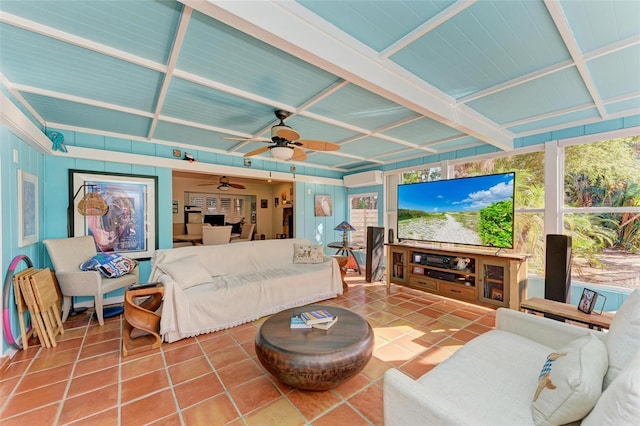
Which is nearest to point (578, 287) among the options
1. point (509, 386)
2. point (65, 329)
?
point (509, 386)

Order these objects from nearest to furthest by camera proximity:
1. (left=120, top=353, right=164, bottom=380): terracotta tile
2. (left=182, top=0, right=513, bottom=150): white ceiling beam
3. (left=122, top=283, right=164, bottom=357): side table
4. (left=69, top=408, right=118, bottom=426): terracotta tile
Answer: (left=182, top=0, right=513, bottom=150): white ceiling beam, (left=69, top=408, right=118, bottom=426): terracotta tile, (left=120, top=353, right=164, bottom=380): terracotta tile, (left=122, top=283, right=164, bottom=357): side table

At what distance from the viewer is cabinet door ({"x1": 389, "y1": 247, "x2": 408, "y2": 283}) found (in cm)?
436

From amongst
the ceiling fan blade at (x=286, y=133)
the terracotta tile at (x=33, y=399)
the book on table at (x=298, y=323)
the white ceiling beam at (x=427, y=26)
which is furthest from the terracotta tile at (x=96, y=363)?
the white ceiling beam at (x=427, y=26)

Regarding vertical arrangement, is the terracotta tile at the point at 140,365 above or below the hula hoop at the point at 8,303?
below

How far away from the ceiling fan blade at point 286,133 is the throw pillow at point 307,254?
2045 millimetres

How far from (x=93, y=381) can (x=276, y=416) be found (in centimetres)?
155

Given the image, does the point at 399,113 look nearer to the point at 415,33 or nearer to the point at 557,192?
the point at 415,33

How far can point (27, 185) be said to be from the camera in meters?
2.81

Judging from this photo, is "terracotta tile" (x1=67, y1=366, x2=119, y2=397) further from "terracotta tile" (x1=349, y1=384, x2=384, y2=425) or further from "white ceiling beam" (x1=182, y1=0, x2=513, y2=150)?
"white ceiling beam" (x1=182, y1=0, x2=513, y2=150)

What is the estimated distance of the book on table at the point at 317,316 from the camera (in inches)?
82.8

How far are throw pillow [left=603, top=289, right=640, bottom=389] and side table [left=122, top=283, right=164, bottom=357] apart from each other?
3.28m

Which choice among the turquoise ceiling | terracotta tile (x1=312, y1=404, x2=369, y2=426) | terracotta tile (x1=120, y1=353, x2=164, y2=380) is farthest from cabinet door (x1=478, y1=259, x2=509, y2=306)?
terracotta tile (x1=120, y1=353, x2=164, y2=380)

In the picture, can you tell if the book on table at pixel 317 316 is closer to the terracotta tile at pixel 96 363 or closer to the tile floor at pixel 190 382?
the tile floor at pixel 190 382

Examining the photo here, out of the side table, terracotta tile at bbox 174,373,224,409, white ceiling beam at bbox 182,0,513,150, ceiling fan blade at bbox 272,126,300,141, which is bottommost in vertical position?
terracotta tile at bbox 174,373,224,409
